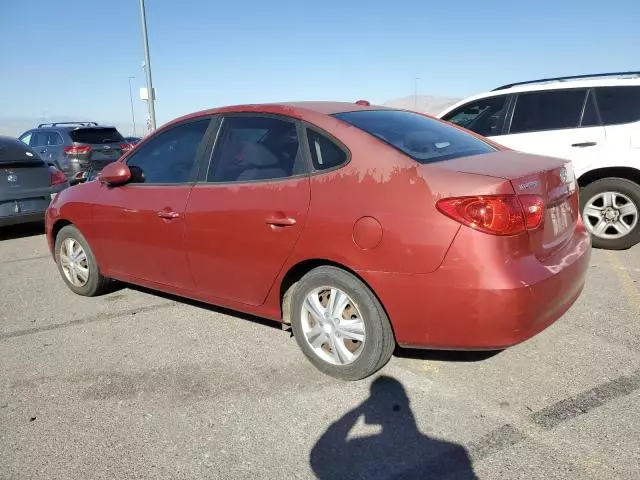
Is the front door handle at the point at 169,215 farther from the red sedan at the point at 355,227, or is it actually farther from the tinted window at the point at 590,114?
the tinted window at the point at 590,114

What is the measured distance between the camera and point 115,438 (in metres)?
2.67

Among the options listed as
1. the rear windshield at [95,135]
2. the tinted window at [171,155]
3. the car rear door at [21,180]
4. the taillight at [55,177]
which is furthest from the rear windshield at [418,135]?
the rear windshield at [95,135]

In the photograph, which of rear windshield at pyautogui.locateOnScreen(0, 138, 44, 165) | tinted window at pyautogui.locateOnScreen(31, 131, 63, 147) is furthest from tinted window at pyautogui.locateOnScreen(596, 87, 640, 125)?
tinted window at pyautogui.locateOnScreen(31, 131, 63, 147)

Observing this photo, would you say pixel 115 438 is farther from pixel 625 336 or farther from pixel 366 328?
pixel 625 336

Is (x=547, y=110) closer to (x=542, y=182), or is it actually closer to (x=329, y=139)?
(x=542, y=182)

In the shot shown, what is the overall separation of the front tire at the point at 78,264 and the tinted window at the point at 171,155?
3.18ft

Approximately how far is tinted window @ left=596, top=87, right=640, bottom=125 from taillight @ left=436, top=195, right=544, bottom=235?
3.87 meters

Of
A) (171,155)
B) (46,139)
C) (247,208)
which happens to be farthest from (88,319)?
(46,139)

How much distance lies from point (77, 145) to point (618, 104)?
1112 cm

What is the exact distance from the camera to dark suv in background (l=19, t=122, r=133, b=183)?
12.5 m

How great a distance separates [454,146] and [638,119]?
10.9 ft

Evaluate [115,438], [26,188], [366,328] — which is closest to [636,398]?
[366,328]

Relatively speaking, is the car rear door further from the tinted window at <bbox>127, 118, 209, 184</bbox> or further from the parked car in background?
the tinted window at <bbox>127, 118, 209, 184</bbox>

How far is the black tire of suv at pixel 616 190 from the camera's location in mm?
5602
